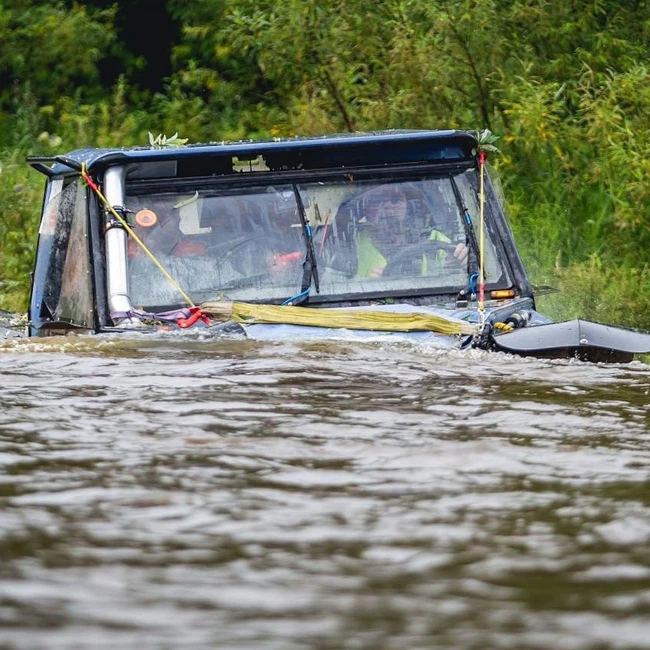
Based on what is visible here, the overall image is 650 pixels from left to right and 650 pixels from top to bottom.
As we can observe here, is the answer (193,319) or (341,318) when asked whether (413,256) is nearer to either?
(341,318)

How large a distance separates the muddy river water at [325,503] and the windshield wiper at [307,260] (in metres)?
0.95

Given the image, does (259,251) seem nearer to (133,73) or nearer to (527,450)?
(527,450)

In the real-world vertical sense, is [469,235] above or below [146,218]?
below

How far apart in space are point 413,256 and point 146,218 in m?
1.37

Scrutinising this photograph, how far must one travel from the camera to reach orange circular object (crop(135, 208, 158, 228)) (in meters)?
8.51

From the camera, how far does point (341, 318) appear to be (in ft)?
26.3

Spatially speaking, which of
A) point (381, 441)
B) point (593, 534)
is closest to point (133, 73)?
point (381, 441)

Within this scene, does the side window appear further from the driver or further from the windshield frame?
the driver

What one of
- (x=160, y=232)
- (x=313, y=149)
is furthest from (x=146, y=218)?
(x=313, y=149)

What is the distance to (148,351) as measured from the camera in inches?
310

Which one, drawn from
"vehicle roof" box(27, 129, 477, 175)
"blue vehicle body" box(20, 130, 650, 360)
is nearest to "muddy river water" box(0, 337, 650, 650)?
"blue vehicle body" box(20, 130, 650, 360)

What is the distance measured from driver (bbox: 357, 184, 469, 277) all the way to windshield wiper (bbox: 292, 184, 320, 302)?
0.79ft

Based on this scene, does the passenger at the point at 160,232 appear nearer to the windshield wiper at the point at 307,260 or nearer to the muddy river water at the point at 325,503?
the windshield wiper at the point at 307,260

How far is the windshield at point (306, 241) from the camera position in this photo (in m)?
8.54
